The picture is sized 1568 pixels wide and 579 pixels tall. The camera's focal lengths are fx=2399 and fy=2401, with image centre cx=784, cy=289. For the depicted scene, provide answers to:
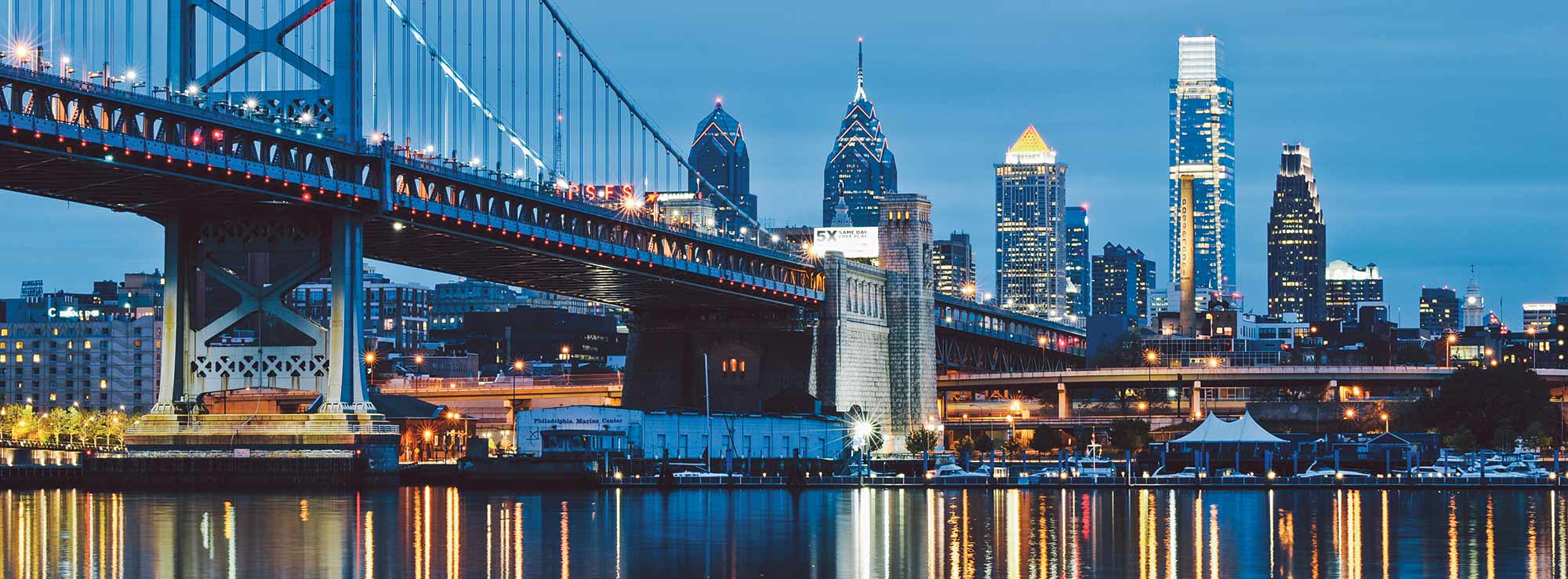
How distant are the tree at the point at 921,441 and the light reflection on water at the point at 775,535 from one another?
35943 mm

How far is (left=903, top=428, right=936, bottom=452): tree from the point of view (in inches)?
4852

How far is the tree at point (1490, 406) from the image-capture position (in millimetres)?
128500

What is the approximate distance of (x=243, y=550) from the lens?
55719 millimetres

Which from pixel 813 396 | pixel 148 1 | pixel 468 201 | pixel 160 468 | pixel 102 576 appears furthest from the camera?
pixel 813 396

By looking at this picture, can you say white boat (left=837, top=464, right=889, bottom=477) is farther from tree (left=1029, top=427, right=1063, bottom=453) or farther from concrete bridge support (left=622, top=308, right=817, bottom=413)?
tree (left=1029, top=427, right=1063, bottom=453)

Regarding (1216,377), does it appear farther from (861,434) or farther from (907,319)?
(861,434)

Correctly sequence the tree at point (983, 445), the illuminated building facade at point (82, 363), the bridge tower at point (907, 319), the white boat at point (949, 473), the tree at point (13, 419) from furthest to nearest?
the illuminated building facade at point (82, 363) → the tree at point (13, 419) → the bridge tower at point (907, 319) → the tree at point (983, 445) → the white boat at point (949, 473)

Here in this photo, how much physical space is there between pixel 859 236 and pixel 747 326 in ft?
28.1

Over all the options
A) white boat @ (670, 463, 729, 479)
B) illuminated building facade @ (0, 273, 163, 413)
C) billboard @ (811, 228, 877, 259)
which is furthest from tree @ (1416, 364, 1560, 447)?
illuminated building facade @ (0, 273, 163, 413)

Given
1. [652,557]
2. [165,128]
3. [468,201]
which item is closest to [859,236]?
[468,201]

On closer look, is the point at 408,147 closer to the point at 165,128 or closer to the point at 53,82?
the point at 165,128

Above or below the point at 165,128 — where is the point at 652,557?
below

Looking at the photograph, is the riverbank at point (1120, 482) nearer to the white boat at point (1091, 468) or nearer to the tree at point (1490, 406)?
Answer: the white boat at point (1091, 468)

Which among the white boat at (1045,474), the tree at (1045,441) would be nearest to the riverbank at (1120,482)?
the white boat at (1045,474)
